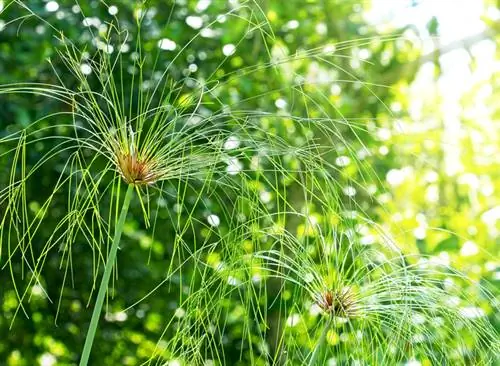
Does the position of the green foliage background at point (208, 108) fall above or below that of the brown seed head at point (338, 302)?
above

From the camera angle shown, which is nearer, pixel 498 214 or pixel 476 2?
pixel 498 214

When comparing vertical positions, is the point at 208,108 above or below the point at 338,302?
above

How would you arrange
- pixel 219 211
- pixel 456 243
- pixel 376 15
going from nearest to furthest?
pixel 456 243, pixel 219 211, pixel 376 15

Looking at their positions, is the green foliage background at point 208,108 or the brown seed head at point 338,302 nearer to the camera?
the brown seed head at point 338,302

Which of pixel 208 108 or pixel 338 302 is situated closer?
pixel 338 302

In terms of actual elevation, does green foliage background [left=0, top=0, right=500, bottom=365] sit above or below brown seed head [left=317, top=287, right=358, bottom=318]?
above

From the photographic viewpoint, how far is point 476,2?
2172 mm

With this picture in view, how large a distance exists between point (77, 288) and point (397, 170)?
1.87 ft

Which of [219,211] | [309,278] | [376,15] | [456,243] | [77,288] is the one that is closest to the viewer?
[309,278]

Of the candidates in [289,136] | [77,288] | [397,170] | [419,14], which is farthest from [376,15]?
[77,288]

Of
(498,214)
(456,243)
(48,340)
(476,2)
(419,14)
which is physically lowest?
(48,340)

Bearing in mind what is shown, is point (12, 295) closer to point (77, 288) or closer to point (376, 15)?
point (77, 288)

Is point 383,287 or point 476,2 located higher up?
point 476,2

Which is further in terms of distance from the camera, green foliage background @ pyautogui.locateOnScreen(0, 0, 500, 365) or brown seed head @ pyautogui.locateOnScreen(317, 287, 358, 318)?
green foliage background @ pyautogui.locateOnScreen(0, 0, 500, 365)
